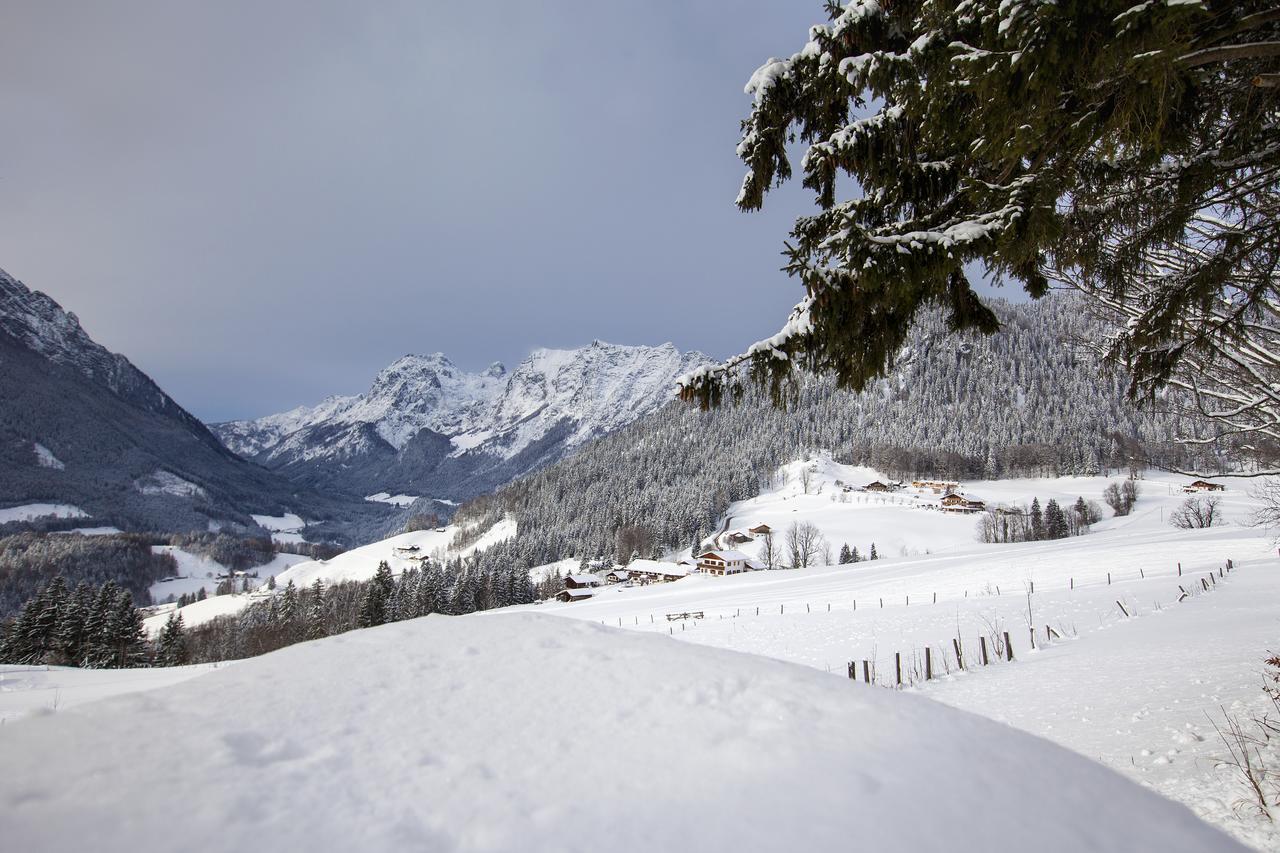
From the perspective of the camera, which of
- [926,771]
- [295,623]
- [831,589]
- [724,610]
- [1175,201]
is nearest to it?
[926,771]

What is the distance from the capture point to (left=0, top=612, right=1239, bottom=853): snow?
1.77 meters

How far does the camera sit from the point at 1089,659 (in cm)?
986

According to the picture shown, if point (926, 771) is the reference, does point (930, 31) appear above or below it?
above

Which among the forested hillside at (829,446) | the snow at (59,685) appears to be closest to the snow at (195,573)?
the forested hillside at (829,446)

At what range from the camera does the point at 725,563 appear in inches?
2763

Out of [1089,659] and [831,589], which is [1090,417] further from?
[1089,659]

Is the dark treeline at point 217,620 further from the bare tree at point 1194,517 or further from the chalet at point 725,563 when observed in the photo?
the bare tree at point 1194,517

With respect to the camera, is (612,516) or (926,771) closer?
(926,771)

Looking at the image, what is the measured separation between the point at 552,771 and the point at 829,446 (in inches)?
6091

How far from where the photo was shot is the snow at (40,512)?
169 metres

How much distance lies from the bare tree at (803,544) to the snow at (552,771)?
229 feet

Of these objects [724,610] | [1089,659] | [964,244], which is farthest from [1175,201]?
[724,610]

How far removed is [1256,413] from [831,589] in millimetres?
30913

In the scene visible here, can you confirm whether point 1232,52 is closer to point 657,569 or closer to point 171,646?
point 171,646
